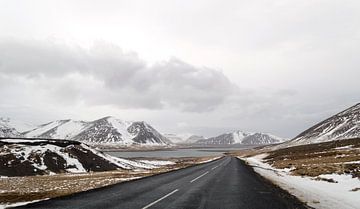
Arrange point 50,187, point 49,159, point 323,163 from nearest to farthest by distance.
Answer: point 50,187, point 323,163, point 49,159

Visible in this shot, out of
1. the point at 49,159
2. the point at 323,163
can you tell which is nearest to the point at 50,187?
the point at 323,163

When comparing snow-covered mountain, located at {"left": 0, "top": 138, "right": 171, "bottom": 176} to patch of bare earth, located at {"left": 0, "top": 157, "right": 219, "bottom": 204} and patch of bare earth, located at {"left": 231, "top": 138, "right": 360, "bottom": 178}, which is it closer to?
patch of bare earth, located at {"left": 0, "top": 157, "right": 219, "bottom": 204}

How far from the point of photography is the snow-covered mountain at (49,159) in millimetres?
83312

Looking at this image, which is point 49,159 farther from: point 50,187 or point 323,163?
point 323,163

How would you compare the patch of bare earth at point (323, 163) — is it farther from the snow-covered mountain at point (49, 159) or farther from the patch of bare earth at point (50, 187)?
the snow-covered mountain at point (49, 159)

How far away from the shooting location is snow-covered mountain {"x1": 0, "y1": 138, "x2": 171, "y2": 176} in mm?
83312

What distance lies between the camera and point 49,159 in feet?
302

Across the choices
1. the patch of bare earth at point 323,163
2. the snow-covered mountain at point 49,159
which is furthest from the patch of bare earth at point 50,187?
the snow-covered mountain at point 49,159

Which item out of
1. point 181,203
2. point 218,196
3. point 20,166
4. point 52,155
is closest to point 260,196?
point 218,196

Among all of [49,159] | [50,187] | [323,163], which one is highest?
[49,159]

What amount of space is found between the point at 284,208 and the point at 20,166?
265 ft

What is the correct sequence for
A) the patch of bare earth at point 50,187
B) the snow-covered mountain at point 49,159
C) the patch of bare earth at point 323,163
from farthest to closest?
the snow-covered mountain at point 49,159 → the patch of bare earth at point 323,163 → the patch of bare earth at point 50,187

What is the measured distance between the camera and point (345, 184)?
26.8 metres

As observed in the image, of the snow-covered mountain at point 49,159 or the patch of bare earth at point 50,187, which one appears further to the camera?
the snow-covered mountain at point 49,159
